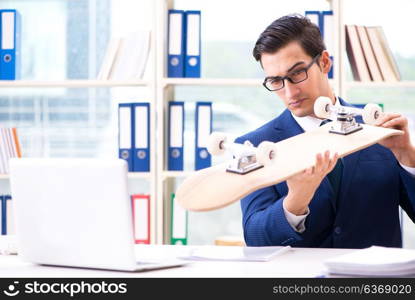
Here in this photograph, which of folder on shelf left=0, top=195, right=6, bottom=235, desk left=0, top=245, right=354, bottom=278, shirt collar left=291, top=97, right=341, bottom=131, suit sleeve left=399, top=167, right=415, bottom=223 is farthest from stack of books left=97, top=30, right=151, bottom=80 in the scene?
desk left=0, top=245, right=354, bottom=278

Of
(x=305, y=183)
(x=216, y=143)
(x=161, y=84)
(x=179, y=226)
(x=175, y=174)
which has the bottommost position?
(x=179, y=226)

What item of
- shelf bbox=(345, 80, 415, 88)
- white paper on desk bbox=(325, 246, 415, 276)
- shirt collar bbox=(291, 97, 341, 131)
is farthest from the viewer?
shelf bbox=(345, 80, 415, 88)

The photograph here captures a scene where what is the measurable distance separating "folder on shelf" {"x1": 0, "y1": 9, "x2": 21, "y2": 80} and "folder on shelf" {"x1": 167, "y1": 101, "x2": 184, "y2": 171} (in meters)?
0.77

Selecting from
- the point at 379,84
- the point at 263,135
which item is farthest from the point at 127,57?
the point at 263,135

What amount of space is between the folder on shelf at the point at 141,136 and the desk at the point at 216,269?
59.0 inches

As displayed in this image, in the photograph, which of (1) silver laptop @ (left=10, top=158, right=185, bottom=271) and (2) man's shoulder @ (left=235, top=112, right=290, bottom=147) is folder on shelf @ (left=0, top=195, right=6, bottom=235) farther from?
(1) silver laptop @ (left=10, top=158, right=185, bottom=271)

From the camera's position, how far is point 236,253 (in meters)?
1.90

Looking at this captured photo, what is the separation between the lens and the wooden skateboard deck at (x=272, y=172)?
1.59 meters

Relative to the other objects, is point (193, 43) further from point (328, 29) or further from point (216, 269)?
point (216, 269)

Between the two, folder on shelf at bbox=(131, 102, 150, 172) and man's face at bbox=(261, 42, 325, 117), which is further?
folder on shelf at bbox=(131, 102, 150, 172)

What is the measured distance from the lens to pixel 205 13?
381 centimetres

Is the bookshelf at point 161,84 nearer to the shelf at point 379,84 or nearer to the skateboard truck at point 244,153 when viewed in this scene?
the shelf at point 379,84

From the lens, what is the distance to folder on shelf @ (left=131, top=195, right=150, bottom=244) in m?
3.34

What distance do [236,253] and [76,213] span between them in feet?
1.59
